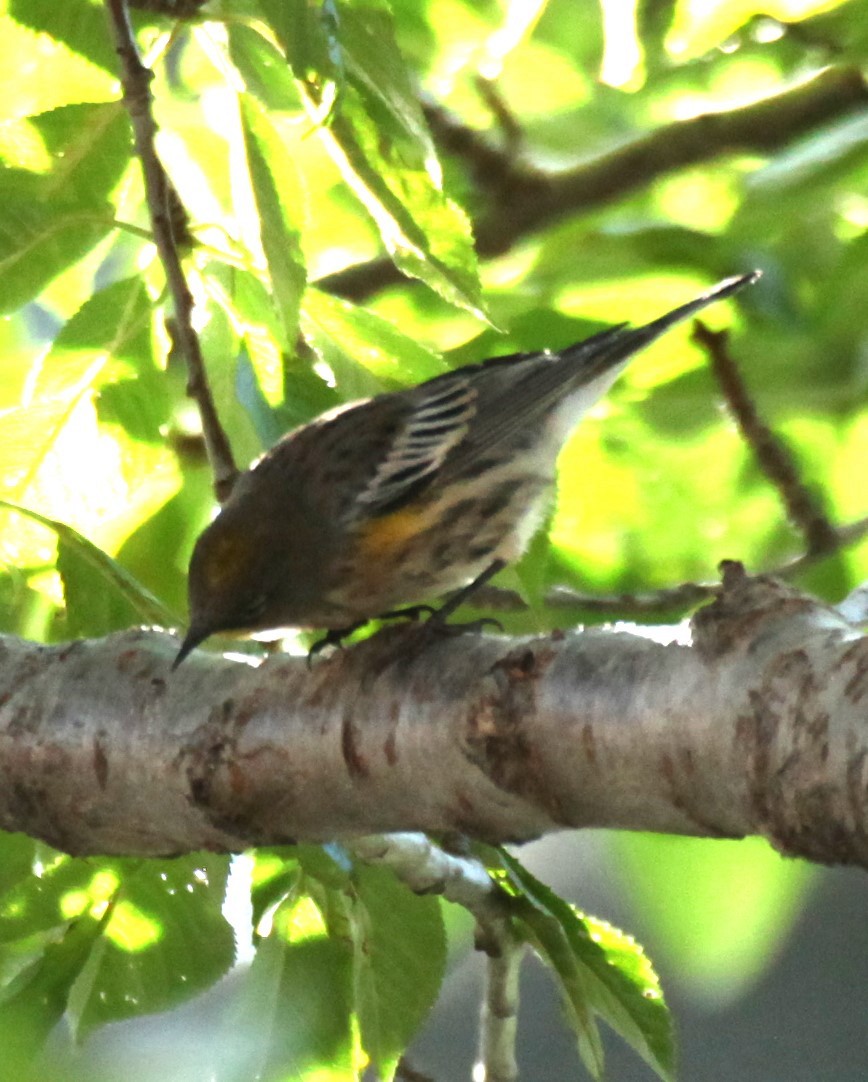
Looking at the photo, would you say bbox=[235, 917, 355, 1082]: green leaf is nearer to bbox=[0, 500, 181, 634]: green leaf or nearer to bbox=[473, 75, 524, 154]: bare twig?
bbox=[0, 500, 181, 634]: green leaf

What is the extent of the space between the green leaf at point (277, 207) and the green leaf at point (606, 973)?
31.8 inches

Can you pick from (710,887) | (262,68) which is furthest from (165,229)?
(710,887)

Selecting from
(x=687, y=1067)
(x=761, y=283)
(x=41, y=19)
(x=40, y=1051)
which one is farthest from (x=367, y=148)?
(x=687, y=1067)

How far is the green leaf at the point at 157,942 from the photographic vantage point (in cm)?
203

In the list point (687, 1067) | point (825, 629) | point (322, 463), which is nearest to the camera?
point (825, 629)

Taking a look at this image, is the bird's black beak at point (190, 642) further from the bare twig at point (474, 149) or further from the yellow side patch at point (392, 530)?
the bare twig at point (474, 149)

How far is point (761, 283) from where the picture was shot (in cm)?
246

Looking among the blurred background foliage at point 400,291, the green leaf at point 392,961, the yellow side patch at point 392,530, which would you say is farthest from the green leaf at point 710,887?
the yellow side patch at point 392,530

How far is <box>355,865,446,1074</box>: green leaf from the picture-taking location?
6.63 ft

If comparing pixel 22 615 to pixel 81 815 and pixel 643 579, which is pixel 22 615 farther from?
pixel 643 579

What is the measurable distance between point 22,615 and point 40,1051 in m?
0.81

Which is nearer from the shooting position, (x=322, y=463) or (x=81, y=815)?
(x=81, y=815)

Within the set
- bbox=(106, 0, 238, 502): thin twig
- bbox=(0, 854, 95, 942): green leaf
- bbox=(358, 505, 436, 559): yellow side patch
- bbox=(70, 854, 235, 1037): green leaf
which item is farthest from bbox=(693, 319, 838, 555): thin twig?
bbox=(0, 854, 95, 942): green leaf

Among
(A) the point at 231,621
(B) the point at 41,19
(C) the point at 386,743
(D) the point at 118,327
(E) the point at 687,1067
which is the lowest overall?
(E) the point at 687,1067
